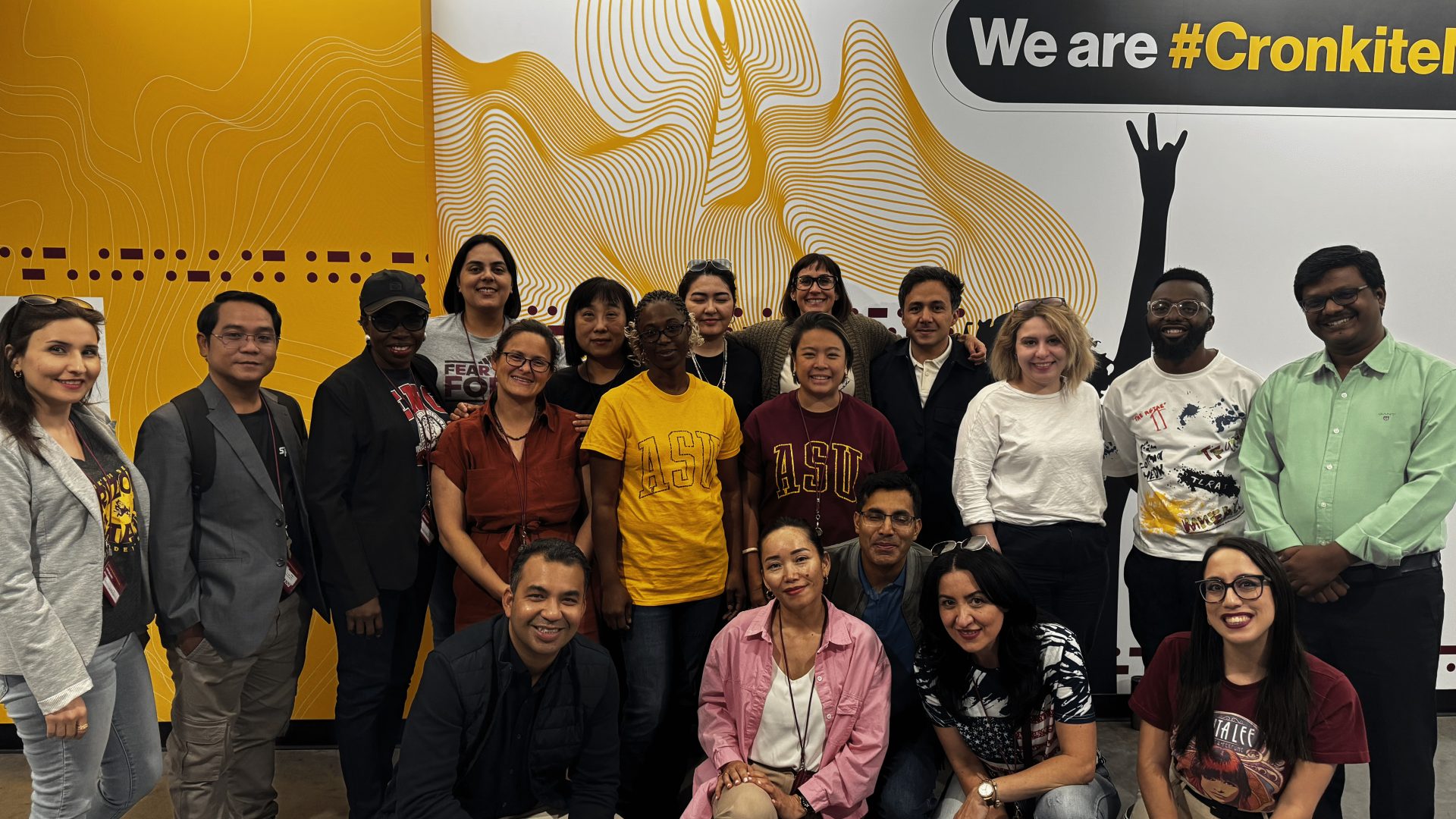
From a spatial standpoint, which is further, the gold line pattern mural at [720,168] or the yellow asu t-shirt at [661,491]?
the gold line pattern mural at [720,168]

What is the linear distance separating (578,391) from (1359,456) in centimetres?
236

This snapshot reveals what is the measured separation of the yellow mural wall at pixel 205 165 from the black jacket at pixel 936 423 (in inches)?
77.8

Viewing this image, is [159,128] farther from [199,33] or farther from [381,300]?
[381,300]

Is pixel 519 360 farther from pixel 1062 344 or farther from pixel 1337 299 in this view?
pixel 1337 299

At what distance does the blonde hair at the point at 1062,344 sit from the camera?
2.81m

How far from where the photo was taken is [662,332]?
8.96 feet

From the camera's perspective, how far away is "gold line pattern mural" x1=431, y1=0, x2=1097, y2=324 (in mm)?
3764

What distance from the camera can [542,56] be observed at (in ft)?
12.3

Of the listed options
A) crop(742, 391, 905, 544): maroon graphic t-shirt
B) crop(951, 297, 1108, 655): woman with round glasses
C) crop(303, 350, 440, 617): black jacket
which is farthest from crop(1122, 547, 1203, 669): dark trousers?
crop(303, 350, 440, 617): black jacket

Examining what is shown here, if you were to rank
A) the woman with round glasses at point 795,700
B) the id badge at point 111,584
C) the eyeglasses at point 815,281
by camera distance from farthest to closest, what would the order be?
the eyeglasses at point 815,281 < the woman with round glasses at point 795,700 < the id badge at point 111,584

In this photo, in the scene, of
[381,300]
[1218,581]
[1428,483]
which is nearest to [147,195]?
[381,300]

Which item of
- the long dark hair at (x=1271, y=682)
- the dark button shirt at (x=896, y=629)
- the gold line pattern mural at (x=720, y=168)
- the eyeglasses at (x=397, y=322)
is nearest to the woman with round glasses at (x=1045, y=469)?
the dark button shirt at (x=896, y=629)

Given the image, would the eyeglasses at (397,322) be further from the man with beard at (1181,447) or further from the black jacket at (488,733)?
the man with beard at (1181,447)

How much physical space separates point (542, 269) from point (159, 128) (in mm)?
1554
